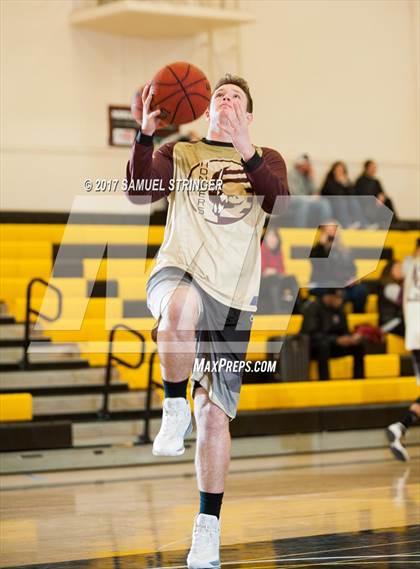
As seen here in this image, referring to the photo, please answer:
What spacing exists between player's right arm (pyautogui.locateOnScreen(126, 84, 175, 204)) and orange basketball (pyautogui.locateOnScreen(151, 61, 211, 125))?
6 cm

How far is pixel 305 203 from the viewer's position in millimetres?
9516

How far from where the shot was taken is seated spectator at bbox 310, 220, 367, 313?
9.02 m

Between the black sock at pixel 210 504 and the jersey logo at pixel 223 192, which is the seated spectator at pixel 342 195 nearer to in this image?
the jersey logo at pixel 223 192

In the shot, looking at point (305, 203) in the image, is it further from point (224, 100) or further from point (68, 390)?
point (224, 100)

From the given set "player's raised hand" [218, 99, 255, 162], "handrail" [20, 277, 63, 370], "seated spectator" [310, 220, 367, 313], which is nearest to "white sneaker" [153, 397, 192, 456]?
"player's raised hand" [218, 99, 255, 162]

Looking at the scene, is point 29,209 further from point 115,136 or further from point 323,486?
point 323,486

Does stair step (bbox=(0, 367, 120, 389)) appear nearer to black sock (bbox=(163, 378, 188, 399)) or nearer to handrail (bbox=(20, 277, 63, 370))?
handrail (bbox=(20, 277, 63, 370))

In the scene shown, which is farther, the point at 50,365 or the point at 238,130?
the point at 50,365

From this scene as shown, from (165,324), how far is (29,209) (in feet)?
16.8

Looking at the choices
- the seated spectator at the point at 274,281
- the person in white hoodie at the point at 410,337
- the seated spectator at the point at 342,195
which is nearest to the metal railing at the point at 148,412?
the seated spectator at the point at 274,281

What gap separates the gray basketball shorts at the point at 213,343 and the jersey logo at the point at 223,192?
24 centimetres

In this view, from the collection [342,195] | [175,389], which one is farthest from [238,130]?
[342,195]

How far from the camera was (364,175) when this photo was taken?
1045 centimetres

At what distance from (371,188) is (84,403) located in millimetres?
3553
